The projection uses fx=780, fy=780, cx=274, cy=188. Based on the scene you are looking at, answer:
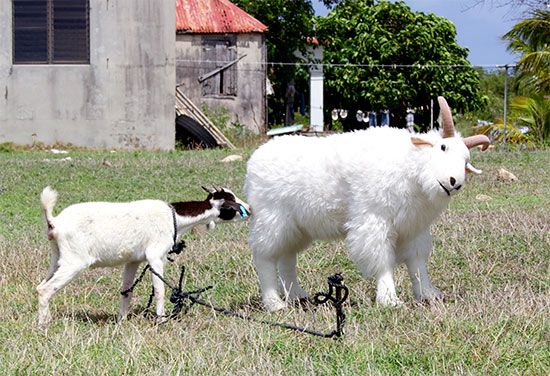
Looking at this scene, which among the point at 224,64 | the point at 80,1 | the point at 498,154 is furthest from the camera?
the point at 224,64

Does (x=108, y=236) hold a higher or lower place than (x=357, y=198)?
lower

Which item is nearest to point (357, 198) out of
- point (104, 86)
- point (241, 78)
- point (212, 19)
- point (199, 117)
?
point (104, 86)

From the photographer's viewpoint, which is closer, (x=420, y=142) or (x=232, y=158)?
(x=420, y=142)

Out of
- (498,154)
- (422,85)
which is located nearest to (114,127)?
(498,154)

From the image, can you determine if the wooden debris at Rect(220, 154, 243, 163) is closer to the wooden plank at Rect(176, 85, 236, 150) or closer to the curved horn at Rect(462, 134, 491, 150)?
the wooden plank at Rect(176, 85, 236, 150)

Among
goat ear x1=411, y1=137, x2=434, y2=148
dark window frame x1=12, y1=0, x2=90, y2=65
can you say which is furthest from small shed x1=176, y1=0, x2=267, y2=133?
goat ear x1=411, y1=137, x2=434, y2=148

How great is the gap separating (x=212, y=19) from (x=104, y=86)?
6696mm

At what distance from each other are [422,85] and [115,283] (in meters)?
24.6

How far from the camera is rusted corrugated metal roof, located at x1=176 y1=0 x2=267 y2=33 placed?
84.4 feet

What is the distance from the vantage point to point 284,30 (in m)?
29.0

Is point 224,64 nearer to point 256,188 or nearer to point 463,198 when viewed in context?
point 463,198

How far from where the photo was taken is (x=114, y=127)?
2062cm

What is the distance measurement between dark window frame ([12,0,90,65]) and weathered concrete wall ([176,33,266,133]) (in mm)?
5889

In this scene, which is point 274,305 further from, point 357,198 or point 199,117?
point 199,117
